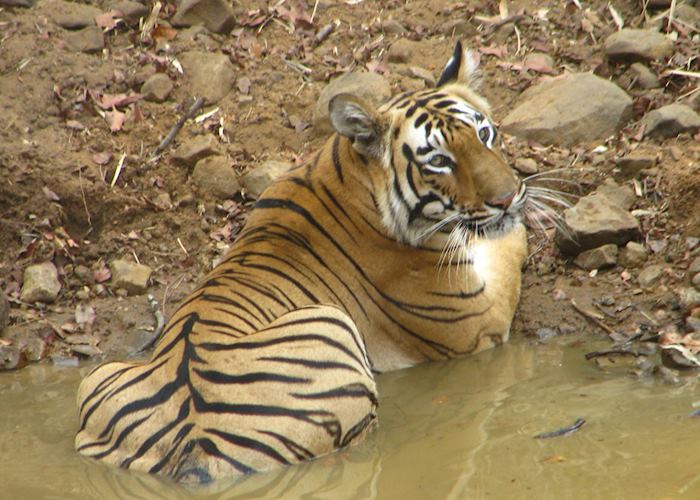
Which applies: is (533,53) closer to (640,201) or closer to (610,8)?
(610,8)

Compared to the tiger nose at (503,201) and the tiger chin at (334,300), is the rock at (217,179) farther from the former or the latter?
the tiger nose at (503,201)

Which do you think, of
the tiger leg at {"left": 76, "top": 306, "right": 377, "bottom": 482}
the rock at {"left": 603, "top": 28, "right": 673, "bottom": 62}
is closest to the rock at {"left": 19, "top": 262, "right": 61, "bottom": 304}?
the tiger leg at {"left": 76, "top": 306, "right": 377, "bottom": 482}

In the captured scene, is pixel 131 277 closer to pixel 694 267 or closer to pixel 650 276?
pixel 650 276

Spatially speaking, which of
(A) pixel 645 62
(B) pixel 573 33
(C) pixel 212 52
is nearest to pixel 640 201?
(A) pixel 645 62

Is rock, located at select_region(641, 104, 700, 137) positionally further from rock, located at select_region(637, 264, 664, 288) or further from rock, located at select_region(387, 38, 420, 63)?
rock, located at select_region(387, 38, 420, 63)

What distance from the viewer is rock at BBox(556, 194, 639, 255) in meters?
6.25

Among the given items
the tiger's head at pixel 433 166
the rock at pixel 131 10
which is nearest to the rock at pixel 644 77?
the tiger's head at pixel 433 166

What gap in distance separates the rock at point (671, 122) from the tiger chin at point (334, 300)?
1421 mm

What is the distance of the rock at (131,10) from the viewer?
8.52 metres

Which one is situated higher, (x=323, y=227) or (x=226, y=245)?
(x=323, y=227)

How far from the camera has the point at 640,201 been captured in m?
6.62

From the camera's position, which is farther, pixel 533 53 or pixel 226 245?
pixel 533 53

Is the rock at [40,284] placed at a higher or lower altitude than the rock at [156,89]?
lower

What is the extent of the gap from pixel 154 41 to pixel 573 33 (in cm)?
327
